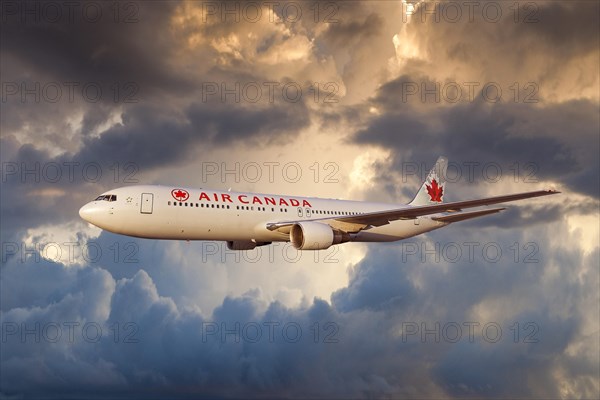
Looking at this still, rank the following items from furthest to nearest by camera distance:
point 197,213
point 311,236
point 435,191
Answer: point 435,191 → point 311,236 → point 197,213

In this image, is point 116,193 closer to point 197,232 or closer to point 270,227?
point 197,232

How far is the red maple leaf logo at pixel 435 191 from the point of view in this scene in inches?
2569

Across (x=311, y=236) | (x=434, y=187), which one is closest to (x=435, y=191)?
(x=434, y=187)

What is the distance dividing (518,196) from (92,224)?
27.1m

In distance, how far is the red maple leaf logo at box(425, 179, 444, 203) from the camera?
65250mm

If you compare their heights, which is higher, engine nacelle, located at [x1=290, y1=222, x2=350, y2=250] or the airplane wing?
the airplane wing

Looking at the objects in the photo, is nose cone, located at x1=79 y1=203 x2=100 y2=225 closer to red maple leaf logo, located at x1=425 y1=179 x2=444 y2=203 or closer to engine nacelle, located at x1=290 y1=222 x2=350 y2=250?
engine nacelle, located at x1=290 y1=222 x2=350 y2=250

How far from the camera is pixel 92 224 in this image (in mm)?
41344

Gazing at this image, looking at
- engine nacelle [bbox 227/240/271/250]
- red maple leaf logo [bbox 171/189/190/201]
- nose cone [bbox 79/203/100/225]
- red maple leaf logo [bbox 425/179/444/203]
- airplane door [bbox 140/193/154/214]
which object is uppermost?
red maple leaf logo [bbox 425/179/444/203]

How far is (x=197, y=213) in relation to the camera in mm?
42875

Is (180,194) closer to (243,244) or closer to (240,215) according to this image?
(240,215)

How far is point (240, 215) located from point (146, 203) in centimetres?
686

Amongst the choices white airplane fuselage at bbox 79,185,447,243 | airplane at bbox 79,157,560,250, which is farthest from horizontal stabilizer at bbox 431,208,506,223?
white airplane fuselage at bbox 79,185,447,243

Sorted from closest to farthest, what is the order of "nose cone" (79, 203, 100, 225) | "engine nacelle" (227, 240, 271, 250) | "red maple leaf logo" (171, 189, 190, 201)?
1. "nose cone" (79, 203, 100, 225)
2. "red maple leaf logo" (171, 189, 190, 201)
3. "engine nacelle" (227, 240, 271, 250)
